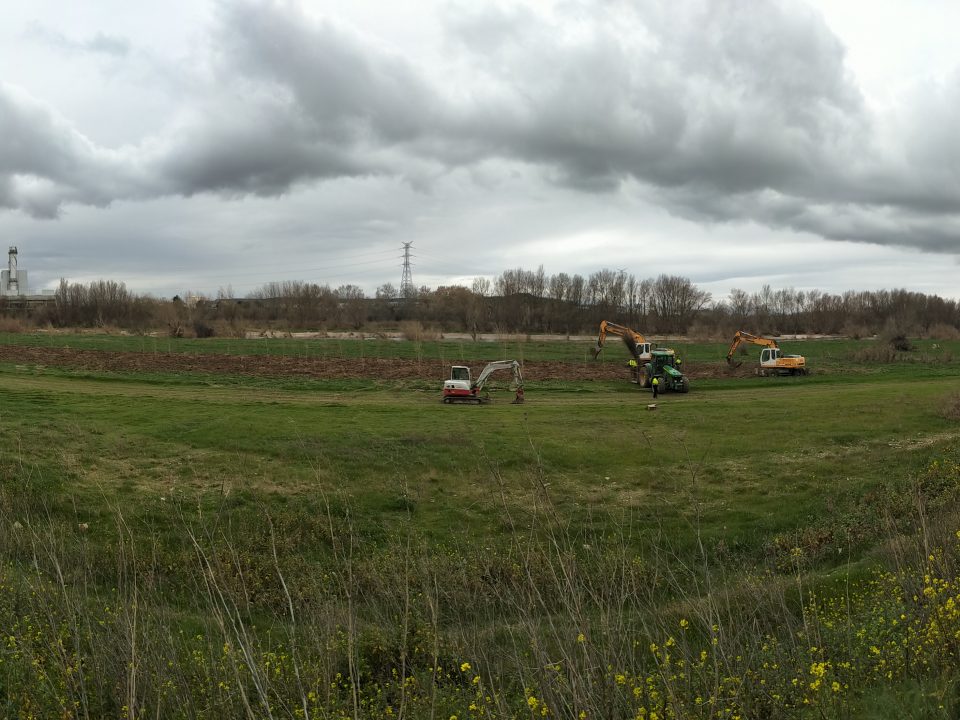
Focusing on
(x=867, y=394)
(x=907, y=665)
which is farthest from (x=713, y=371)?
(x=907, y=665)

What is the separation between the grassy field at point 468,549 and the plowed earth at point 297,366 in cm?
401

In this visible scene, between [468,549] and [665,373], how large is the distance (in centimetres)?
2353

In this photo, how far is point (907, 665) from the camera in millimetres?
5938

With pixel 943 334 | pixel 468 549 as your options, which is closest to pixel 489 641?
pixel 468 549

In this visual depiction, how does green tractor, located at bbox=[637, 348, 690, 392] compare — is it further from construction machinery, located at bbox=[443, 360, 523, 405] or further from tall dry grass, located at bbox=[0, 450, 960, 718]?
tall dry grass, located at bbox=[0, 450, 960, 718]

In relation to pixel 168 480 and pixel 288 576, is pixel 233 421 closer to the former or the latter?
pixel 168 480

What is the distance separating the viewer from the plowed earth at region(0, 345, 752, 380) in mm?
38031

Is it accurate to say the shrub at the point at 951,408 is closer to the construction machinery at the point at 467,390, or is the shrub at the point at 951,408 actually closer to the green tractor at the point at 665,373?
the green tractor at the point at 665,373

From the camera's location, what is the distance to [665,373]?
34156 millimetres

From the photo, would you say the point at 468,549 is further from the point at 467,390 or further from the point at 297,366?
the point at 297,366

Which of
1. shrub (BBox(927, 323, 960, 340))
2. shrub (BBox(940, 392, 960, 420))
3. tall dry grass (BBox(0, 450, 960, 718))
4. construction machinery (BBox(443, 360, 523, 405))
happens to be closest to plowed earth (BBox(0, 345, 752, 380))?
construction machinery (BBox(443, 360, 523, 405))

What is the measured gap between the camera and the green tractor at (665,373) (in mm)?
33688

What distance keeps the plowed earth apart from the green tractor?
14.0 ft

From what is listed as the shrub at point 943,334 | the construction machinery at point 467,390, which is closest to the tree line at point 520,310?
the shrub at point 943,334
